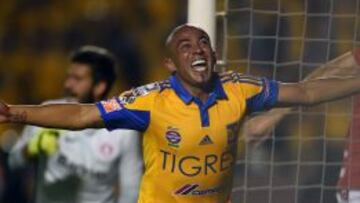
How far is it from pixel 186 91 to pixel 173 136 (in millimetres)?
173

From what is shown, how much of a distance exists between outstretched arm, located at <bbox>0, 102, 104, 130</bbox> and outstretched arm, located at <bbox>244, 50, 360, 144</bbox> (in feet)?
3.33

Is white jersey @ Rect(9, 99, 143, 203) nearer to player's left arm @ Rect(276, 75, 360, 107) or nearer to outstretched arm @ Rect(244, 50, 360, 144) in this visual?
outstretched arm @ Rect(244, 50, 360, 144)

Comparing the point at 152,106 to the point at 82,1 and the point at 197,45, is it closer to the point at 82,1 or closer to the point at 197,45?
the point at 197,45

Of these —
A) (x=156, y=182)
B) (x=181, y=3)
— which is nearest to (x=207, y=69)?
(x=156, y=182)

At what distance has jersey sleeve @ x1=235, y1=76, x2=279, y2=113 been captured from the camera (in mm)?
5648

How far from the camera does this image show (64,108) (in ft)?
18.2

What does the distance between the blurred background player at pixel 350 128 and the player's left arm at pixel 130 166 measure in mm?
485

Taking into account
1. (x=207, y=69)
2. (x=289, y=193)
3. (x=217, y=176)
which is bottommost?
(x=289, y=193)

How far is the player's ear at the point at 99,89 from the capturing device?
22.1 feet

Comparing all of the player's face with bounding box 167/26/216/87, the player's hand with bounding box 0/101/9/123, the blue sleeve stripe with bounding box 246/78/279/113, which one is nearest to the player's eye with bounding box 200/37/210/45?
the player's face with bounding box 167/26/216/87

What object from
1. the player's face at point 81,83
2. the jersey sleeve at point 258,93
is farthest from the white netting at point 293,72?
the jersey sleeve at point 258,93

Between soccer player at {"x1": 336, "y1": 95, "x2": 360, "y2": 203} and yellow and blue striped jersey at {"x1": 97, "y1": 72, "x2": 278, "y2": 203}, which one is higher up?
yellow and blue striped jersey at {"x1": 97, "y1": 72, "x2": 278, "y2": 203}

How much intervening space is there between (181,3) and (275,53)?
4.77 feet

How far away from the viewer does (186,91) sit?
18.2 ft
